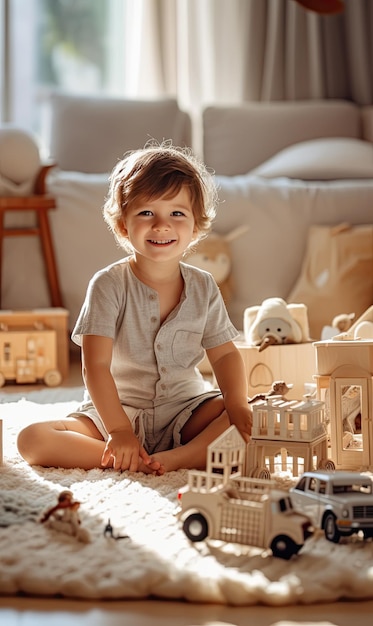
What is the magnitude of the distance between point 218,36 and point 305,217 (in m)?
1.37

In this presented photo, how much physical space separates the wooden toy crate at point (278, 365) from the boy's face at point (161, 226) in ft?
1.49

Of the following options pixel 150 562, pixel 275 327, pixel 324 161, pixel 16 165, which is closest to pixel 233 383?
pixel 275 327

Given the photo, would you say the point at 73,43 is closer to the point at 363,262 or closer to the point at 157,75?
the point at 157,75

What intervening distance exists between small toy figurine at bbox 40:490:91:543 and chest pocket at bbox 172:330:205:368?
0.44 meters

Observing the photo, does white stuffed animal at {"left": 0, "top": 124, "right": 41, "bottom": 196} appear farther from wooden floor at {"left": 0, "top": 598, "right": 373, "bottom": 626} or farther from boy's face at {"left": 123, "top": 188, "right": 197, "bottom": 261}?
wooden floor at {"left": 0, "top": 598, "right": 373, "bottom": 626}

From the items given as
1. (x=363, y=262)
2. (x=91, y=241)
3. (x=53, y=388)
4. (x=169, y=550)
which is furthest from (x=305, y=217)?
(x=169, y=550)

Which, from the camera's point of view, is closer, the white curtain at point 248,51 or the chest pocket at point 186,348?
the chest pocket at point 186,348

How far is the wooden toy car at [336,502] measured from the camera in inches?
40.5

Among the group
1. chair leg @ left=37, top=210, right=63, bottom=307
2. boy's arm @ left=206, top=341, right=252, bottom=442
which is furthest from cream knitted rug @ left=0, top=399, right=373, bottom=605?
chair leg @ left=37, top=210, right=63, bottom=307

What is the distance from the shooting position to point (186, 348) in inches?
59.2

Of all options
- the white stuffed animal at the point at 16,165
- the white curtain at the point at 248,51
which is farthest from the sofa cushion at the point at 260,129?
the white stuffed animal at the point at 16,165

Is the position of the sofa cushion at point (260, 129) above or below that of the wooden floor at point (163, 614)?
above

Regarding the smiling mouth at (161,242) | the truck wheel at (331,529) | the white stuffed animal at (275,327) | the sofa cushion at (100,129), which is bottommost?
the truck wheel at (331,529)

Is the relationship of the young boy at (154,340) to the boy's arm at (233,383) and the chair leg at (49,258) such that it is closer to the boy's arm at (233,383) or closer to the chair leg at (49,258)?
the boy's arm at (233,383)
